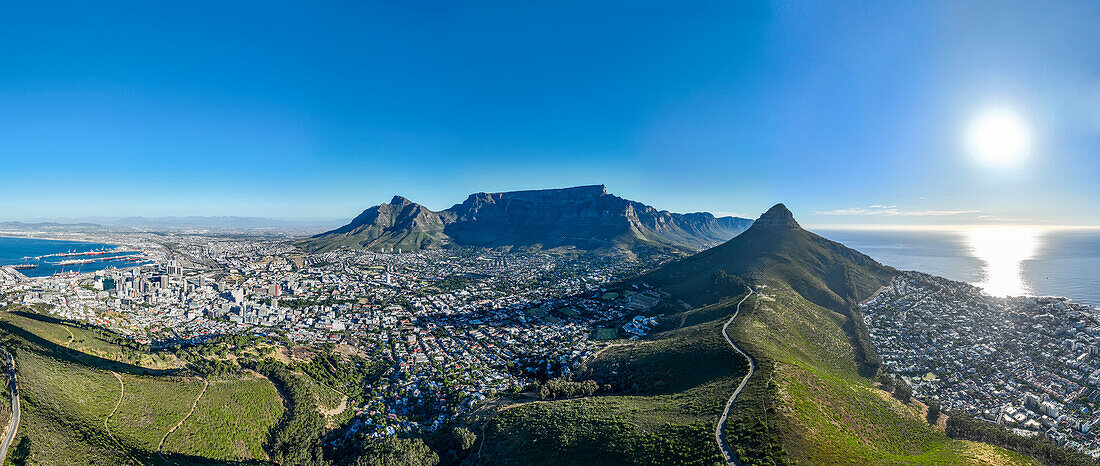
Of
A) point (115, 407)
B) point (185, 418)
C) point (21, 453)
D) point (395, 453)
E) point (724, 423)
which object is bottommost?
point (395, 453)

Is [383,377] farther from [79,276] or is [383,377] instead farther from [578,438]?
[79,276]

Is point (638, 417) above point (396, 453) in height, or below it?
above

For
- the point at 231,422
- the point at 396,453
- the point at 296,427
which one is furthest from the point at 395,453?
the point at 231,422

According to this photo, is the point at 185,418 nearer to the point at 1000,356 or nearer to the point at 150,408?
the point at 150,408

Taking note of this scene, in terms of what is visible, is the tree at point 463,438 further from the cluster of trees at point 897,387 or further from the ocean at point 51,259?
the ocean at point 51,259

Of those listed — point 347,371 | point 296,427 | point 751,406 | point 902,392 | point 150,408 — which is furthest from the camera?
point 347,371


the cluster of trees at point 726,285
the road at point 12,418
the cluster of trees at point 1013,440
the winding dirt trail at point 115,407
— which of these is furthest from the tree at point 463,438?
the cluster of trees at point 726,285
